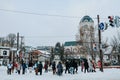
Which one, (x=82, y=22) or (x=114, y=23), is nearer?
(x=114, y=23)

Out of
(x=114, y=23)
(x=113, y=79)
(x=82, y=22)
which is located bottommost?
(x=113, y=79)

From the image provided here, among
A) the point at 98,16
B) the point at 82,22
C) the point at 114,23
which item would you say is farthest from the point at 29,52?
the point at 114,23

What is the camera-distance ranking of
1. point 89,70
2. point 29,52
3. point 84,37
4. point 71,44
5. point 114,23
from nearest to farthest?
1. point 114,23
2. point 89,70
3. point 84,37
4. point 29,52
5. point 71,44

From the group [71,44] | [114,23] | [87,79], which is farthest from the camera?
[71,44]

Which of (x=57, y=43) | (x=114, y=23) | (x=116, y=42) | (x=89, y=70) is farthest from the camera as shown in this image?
(x=57, y=43)

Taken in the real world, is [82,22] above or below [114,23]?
above

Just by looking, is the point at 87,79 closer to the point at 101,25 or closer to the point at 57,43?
the point at 101,25

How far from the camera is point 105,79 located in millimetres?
→ 25516

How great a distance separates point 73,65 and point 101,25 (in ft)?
17.1

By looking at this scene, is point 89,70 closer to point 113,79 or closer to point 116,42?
point 113,79

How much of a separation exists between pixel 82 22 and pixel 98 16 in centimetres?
9801

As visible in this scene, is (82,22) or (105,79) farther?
(82,22)

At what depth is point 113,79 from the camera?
1022 inches

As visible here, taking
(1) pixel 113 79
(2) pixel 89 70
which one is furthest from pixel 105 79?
(2) pixel 89 70
